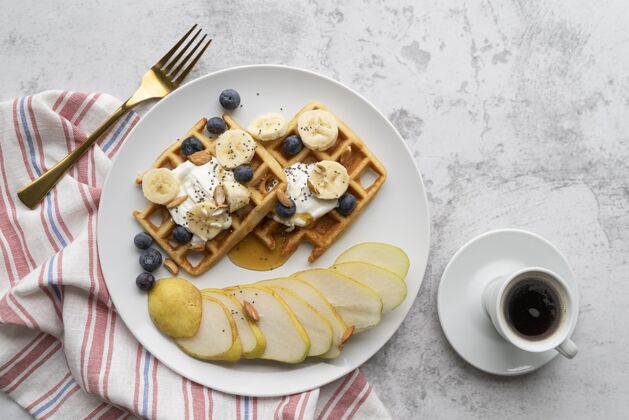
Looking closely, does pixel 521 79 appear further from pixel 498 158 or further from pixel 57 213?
pixel 57 213

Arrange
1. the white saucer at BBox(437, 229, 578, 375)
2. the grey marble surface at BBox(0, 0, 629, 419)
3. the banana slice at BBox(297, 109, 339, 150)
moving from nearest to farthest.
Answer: the banana slice at BBox(297, 109, 339, 150), the white saucer at BBox(437, 229, 578, 375), the grey marble surface at BBox(0, 0, 629, 419)

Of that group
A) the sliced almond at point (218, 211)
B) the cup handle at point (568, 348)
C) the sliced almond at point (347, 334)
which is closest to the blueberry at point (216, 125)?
the sliced almond at point (218, 211)

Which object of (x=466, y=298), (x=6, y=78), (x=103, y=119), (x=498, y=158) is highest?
(x=6, y=78)

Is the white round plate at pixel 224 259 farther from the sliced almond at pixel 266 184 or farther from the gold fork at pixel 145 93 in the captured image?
the sliced almond at pixel 266 184

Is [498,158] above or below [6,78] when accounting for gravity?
below

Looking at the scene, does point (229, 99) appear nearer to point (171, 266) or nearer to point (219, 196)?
point (219, 196)

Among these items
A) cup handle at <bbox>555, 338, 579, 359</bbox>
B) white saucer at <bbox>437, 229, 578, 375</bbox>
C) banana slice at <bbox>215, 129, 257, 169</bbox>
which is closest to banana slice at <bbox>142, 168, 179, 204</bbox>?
Answer: banana slice at <bbox>215, 129, 257, 169</bbox>

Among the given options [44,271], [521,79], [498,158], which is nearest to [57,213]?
[44,271]

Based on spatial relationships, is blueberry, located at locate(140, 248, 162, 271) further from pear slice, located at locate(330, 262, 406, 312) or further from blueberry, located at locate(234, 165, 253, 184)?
pear slice, located at locate(330, 262, 406, 312)
